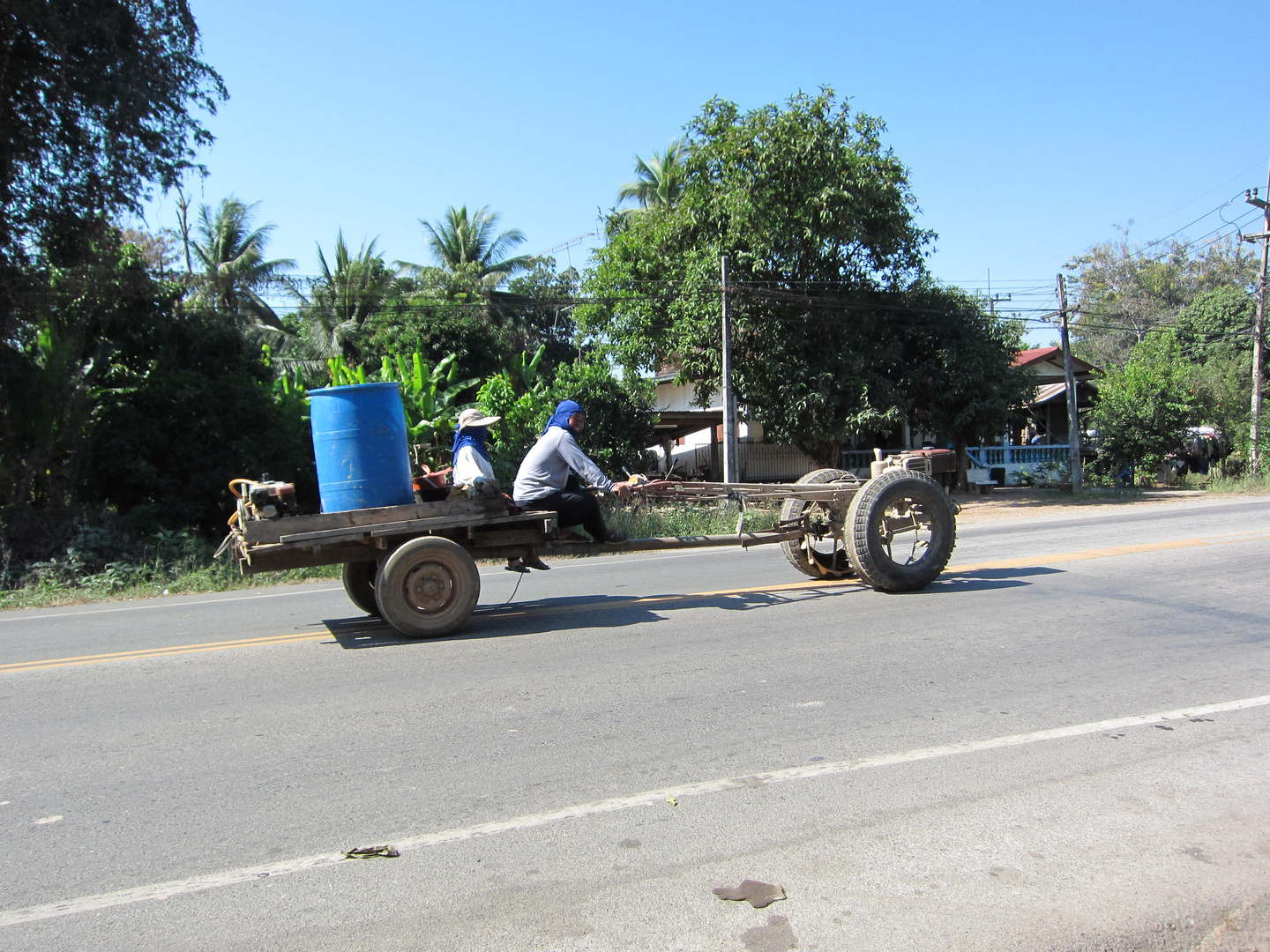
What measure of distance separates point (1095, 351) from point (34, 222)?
53226 millimetres

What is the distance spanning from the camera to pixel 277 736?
206 inches

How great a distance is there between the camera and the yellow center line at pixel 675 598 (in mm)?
7516

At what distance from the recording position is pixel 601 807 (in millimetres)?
4227

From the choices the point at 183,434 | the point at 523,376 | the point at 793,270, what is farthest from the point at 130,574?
the point at 793,270

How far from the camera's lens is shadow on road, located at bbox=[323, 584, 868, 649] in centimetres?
777

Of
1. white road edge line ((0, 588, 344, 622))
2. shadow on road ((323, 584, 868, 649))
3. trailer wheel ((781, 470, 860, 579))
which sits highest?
trailer wheel ((781, 470, 860, 579))

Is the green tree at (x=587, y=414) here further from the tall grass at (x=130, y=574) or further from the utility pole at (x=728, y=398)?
the tall grass at (x=130, y=574)

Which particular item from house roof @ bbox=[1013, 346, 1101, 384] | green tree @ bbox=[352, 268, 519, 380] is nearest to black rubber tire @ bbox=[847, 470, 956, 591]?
green tree @ bbox=[352, 268, 519, 380]

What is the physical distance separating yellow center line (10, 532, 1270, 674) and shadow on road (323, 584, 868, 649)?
2cm

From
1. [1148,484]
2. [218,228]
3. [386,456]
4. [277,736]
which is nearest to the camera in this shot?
[277,736]

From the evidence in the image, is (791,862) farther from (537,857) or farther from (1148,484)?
(1148,484)

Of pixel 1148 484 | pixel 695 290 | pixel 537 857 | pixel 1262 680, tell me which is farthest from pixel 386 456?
pixel 1148 484

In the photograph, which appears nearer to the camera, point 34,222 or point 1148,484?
point 34,222

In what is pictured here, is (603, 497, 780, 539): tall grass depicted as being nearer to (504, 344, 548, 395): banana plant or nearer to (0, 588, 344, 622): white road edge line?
(0, 588, 344, 622): white road edge line
